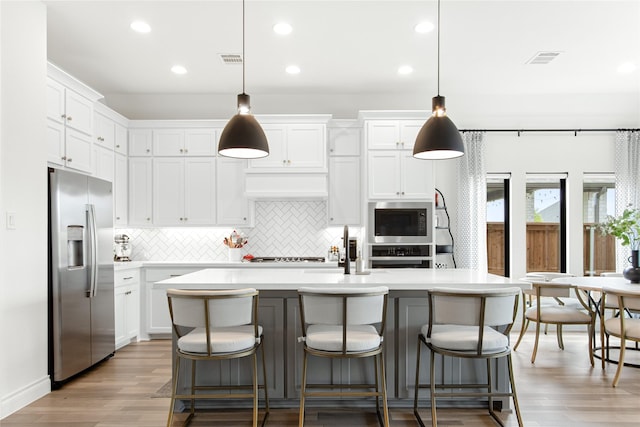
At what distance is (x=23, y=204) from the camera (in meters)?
3.13

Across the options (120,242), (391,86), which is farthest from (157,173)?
(391,86)

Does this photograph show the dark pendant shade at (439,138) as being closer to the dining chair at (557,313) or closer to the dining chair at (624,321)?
the dining chair at (624,321)

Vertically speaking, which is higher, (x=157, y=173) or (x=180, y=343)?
(x=157, y=173)

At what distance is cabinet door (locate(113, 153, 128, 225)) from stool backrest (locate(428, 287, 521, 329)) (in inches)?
158

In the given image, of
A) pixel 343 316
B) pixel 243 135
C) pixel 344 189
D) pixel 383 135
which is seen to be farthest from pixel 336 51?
pixel 343 316

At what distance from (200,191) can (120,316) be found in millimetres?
1699

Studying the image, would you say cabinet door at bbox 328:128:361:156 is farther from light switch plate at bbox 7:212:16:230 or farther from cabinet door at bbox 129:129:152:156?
light switch plate at bbox 7:212:16:230

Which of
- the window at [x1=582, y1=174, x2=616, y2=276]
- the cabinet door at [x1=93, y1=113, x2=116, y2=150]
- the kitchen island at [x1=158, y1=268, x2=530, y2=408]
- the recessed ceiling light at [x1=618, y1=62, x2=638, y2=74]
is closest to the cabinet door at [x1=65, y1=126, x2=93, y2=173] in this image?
the cabinet door at [x1=93, y1=113, x2=116, y2=150]

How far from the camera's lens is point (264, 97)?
18.9 feet

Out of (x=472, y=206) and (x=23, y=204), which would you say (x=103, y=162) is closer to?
(x=23, y=204)

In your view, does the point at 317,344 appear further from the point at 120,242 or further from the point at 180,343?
the point at 120,242

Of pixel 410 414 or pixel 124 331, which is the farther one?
pixel 124 331

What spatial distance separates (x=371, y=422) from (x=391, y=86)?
12.9 ft

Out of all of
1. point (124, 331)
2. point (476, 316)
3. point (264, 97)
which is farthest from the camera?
point (264, 97)
